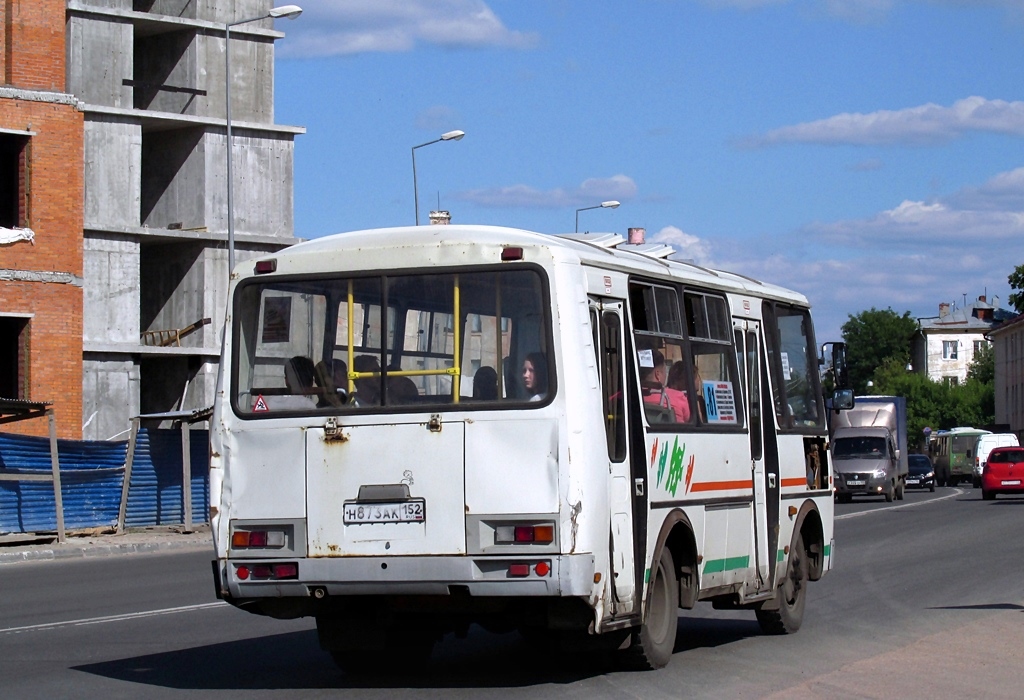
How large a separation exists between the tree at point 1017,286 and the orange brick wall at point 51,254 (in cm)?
7021

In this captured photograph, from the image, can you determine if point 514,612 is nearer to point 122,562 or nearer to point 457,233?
point 457,233

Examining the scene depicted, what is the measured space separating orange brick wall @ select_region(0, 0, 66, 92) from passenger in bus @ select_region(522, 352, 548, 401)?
30317mm

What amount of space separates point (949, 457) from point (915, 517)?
5664 centimetres

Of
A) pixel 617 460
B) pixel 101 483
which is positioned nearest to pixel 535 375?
pixel 617 460

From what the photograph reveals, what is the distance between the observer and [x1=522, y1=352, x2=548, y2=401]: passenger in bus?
30.5ft

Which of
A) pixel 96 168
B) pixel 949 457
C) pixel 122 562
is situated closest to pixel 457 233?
pixel 122 562

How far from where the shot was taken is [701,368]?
11383mm

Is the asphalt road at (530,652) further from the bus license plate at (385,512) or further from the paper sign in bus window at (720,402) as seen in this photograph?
the paper sign in bus window at (720,402)

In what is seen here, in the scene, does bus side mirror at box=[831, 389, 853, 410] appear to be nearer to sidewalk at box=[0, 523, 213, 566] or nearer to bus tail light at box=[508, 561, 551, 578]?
bus tail light at box=[508, 561, 551, 578]

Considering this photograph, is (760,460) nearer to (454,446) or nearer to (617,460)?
(617,460)

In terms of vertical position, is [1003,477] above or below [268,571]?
below

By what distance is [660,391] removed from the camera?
10.6 meters

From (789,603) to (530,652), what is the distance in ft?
8.43

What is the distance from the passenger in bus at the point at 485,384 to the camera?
9406 millimetres
